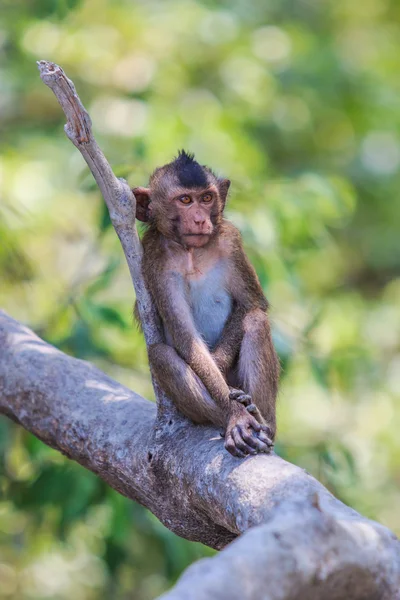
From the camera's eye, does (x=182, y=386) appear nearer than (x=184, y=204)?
Yes

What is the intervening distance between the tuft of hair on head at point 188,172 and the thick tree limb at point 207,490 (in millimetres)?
1285

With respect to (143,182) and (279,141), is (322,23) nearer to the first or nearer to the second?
(279,141)

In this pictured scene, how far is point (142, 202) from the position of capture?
5.32m

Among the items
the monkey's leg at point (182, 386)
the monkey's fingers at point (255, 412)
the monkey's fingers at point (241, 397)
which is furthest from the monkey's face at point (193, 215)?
the monkey's fingers at point (255, 412)

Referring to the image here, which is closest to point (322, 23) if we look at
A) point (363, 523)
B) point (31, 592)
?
point (31, 592)

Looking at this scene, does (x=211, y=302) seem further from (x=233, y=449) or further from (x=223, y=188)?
(x=233, y=449)

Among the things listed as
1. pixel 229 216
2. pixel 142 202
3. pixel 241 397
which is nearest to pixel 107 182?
pixel 142 202

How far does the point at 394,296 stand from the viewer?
1484 cm

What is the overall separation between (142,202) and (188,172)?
316 mm

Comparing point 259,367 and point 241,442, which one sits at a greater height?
point 259,367

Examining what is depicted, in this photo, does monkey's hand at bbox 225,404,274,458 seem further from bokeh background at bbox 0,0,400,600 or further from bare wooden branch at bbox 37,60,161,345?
bokeh background at bbox 0,0,400,600

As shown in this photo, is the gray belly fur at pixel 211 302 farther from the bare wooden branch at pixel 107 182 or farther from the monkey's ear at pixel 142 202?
the monkey's ear at pixel 142 202

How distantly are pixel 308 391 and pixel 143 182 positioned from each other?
516 cm

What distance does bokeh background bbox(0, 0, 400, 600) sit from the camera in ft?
22.3
